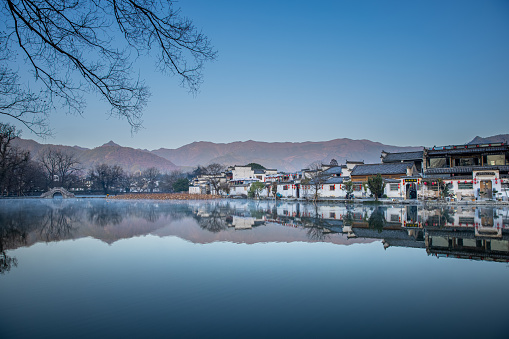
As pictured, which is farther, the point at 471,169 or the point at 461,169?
the point at 461,169

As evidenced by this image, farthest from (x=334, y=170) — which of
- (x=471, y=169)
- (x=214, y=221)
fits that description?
(x=214, y=221)

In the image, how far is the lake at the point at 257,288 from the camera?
4.05 metres

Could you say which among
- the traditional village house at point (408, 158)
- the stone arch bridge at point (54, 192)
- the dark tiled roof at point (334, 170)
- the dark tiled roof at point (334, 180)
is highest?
the traditional village house at point (408, 158)

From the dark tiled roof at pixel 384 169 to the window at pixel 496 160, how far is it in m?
7.35

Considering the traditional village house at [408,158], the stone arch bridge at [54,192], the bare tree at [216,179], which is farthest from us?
the bare tree at [216,179]

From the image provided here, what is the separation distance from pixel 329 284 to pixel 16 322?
4.65m

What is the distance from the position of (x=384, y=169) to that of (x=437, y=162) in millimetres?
5926

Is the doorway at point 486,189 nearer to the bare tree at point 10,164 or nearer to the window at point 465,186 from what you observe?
the window at point 465,186

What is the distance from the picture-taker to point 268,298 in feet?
16.5

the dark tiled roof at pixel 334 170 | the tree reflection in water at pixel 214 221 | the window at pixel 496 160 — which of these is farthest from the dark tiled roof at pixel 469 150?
the tree reflection in water at pixel 214 221

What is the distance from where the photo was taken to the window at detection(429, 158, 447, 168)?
37213mm

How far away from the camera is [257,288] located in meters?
5.58

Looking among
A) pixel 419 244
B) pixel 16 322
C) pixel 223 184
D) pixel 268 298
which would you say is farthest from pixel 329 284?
pixel 223 184

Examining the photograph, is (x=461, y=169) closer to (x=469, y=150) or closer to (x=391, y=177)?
(x=469, y=150)
